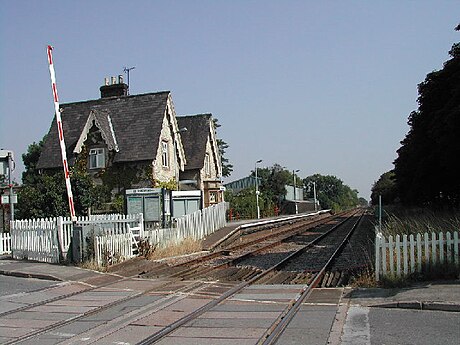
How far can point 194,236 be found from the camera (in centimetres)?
2436

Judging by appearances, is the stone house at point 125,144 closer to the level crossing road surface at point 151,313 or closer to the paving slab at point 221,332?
the level crossing road surface at point 151,313

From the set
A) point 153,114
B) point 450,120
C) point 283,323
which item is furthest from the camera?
point 153,114

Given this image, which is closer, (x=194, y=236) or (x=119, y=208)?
(x=194, y=236)

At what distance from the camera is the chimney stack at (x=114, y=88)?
41.9m

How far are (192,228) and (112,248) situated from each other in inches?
322

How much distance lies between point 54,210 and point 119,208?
23.7 ft

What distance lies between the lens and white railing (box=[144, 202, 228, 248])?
19422 mm

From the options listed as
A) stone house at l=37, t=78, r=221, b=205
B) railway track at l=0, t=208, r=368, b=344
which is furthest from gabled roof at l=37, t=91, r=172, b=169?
railway track at l=0, t=208, r=368, b=344

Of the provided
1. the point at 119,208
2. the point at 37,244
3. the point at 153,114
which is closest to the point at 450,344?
the point at 37,244

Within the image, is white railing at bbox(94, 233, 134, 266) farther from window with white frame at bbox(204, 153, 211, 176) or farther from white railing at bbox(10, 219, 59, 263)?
window with white frame at bbox(204, 153, 211, 176)

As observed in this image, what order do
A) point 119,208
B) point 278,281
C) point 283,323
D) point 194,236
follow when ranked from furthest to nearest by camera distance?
point 119,208, point 194,236, point 278,281, point 283,323

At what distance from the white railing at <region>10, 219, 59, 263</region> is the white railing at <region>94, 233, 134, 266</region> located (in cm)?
187

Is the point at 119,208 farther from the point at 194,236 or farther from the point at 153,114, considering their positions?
the point at 194,236

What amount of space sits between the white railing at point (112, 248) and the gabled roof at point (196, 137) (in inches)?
950
